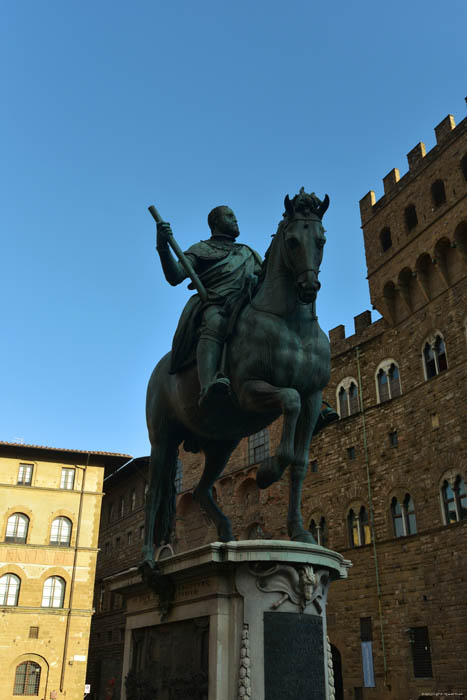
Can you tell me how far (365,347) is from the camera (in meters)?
34.1

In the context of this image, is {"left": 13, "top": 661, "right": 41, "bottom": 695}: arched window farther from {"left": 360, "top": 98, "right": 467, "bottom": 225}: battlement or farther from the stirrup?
the stirrup

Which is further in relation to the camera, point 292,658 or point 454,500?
point 454,500

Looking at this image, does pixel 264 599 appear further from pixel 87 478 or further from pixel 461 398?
pixel 87 478


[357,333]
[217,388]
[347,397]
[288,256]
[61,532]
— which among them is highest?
[357,333]

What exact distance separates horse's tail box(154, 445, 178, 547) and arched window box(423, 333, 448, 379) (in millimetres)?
23633

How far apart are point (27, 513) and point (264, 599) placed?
37732mm

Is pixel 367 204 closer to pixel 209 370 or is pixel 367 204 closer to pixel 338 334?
pixel 338 334

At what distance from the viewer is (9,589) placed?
1507 inches

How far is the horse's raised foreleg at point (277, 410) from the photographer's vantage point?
217 inches

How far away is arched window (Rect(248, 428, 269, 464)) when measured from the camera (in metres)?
38.5

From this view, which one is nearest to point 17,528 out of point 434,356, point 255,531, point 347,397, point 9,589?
point 9,589

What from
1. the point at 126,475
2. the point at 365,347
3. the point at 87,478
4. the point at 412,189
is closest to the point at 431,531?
the point at 365,347

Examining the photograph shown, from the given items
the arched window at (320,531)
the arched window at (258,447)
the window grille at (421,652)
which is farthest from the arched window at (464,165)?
the window grille at (421,652)

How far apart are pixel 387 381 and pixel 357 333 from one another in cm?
370
